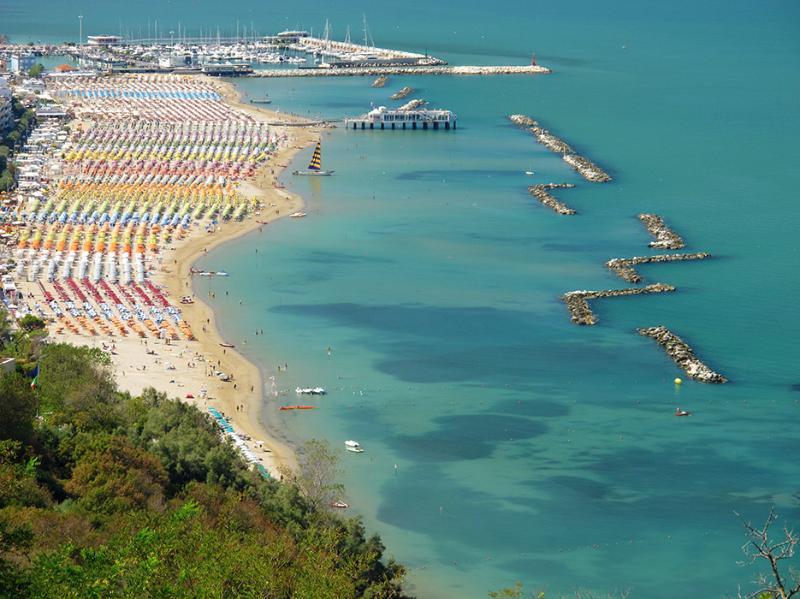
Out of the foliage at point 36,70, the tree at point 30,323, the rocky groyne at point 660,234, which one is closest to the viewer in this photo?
the tree at point 30,323

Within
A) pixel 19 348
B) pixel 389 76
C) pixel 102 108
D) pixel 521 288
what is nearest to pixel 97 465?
pixel 19 348

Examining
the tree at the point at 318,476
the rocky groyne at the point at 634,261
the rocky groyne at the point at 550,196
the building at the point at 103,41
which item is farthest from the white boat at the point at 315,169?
the building at the point at 103,41

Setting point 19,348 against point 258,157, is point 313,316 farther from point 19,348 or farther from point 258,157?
point 258,157

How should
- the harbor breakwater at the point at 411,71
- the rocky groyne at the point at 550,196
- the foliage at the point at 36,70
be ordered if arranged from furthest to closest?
the harbor breakwater at the point at 411,71 → the foliage at the point at 36,70 → the rocky groyne at the point at 550,196

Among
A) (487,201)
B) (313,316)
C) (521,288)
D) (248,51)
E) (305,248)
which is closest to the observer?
(313,316)

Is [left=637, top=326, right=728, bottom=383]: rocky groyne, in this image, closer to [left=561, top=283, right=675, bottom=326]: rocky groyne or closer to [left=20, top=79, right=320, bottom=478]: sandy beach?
[left=561, top=283, right=675, bottom=326]: rocky groyne

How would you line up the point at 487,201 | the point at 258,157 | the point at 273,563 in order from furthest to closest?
the point at 258,157 → the point at 487,201 → the point at 273,563

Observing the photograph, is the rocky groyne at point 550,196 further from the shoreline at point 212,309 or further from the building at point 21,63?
the building at point 21,63
